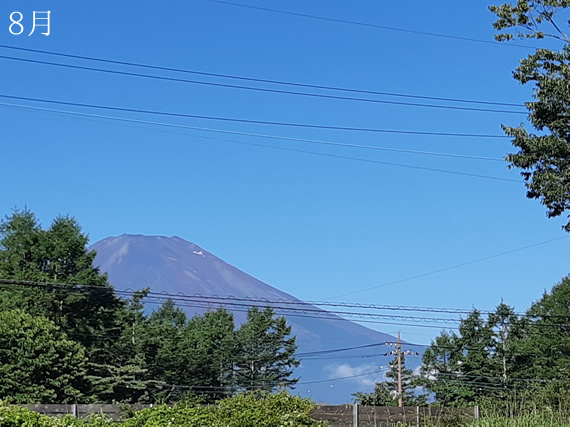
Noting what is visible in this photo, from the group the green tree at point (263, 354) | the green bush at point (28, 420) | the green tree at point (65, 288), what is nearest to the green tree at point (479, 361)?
the green tree at point (263, 354)

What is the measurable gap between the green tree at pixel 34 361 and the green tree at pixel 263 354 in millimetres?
26392

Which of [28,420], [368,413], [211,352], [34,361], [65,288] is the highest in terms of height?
[65,288]

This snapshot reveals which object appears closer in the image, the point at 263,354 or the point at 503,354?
the point at 503,354

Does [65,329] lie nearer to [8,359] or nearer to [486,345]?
[8,359]

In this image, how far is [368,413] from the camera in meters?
17.4

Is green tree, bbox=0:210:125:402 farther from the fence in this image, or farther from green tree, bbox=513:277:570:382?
green tree, bbox=513:277:570:382

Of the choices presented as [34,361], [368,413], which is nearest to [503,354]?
[34,361]

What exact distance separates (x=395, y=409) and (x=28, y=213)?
141 ft

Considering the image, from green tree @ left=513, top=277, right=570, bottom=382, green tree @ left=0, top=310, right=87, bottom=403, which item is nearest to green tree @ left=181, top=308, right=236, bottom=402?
green tree @ left=0, top=310, right=87, bottom=403

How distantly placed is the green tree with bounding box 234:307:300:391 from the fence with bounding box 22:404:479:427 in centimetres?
4644

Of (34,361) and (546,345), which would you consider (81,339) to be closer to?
(34,361)

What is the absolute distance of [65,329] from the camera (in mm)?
49062

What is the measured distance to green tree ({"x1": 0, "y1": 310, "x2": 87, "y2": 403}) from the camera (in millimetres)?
41406

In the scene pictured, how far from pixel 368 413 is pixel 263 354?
52978mm
